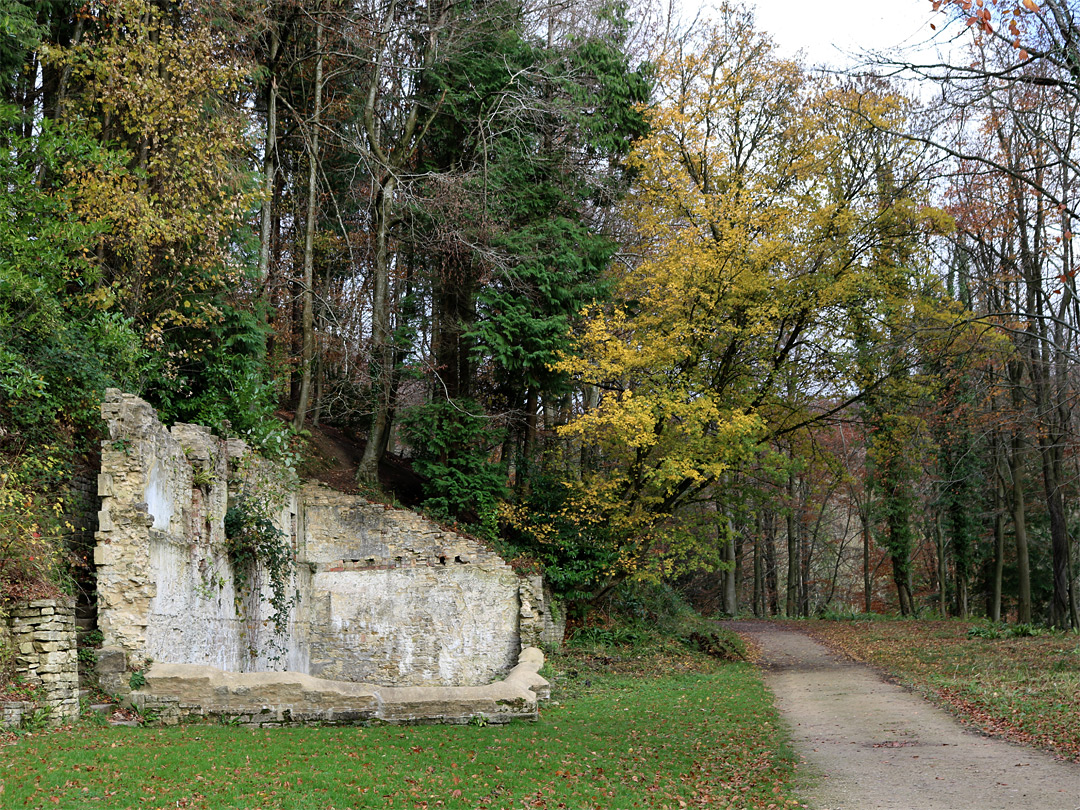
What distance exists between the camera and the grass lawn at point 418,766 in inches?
274

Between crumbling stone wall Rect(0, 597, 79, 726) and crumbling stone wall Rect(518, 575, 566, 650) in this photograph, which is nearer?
crumbling stone wall Rect(0, 597, 79, 726)

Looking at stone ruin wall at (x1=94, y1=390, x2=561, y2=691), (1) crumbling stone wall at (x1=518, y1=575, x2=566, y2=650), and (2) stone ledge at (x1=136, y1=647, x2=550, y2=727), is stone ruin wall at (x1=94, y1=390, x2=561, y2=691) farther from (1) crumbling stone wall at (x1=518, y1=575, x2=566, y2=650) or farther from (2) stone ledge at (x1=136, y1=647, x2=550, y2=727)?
(2) stone ledge at (x1=136, y1=647, x2=550, y2=727)

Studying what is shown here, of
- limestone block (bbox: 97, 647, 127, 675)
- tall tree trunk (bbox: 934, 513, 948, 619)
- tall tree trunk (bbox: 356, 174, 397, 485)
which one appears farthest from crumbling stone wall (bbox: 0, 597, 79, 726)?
tall tree trunk (bbox: 934, 513, 948, 619)

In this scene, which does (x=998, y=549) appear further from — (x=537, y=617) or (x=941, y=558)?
(x=537, y=617)

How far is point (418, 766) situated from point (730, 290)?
11.5 meters

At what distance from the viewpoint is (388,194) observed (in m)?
19.5

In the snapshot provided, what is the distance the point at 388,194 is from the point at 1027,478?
64.1 feet

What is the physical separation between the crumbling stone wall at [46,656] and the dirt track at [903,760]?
758 cm

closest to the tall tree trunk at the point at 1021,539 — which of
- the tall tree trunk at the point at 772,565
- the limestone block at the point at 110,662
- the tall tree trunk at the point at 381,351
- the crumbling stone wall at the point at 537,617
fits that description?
the crumbling stone wall at the point at 537,617

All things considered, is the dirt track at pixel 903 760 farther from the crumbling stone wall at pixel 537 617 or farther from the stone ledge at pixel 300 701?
the crumbling stone wall at pixel 537 617

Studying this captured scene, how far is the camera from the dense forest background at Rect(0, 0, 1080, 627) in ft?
46.3

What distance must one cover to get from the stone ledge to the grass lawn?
311mm

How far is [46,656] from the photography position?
909 cm

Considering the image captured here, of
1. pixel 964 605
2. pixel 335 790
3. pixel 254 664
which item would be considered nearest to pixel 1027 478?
pixel 964 605
